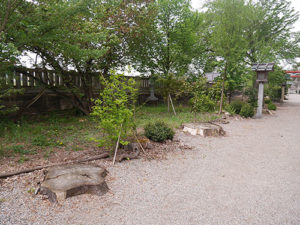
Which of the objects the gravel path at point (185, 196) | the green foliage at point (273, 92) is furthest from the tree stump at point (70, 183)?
the green foliage at point (273, 92)

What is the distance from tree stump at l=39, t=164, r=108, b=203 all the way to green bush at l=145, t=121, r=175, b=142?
6.99 ft

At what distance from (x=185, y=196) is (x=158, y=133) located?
7.87 ft

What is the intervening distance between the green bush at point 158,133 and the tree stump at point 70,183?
2131 millimetres

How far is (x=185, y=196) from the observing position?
295cm

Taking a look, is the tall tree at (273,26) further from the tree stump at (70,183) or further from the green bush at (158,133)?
the tree stump at (70,183)

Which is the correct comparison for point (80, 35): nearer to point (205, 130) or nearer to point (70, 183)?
point (70, 183)

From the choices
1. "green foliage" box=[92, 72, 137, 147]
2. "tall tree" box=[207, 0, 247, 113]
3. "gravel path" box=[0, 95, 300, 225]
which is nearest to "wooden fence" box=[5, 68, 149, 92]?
"green foliage" box=[92, 72, 137, 147]

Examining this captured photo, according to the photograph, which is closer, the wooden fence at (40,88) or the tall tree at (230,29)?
the wooden fence at (40,88)

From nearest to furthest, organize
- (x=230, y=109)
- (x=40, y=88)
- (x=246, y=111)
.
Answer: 1. (x=40, y=88)
2. (x=246, y=111)
3. (x=230, y=109)

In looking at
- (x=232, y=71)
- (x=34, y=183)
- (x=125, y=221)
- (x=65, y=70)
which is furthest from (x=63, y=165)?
(x=232, y=71)

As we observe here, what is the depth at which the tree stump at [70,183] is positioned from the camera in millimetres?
2680

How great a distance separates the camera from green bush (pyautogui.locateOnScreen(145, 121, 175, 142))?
5.22 m

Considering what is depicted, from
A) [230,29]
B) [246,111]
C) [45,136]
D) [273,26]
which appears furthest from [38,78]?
[273,26]

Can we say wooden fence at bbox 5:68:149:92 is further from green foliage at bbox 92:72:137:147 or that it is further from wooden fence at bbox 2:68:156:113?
green foliage at bbox 92:72:137:147
